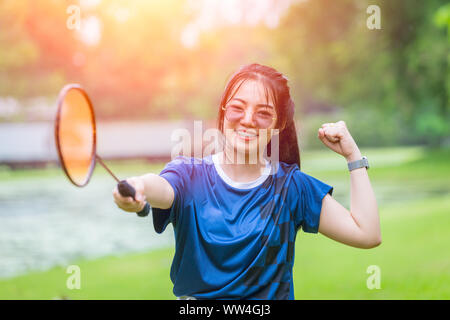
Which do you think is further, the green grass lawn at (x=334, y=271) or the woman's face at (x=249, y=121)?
the green grass lawn at (x=334, y=271)

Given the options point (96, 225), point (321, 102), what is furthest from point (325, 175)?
point (321, 102)

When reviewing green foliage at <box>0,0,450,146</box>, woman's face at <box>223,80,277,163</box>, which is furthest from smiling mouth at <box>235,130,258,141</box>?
green foliage at <box>0,0,450,146</box>

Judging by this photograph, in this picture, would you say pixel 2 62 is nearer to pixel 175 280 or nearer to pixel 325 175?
pixel 325 175

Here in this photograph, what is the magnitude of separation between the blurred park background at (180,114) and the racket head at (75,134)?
8 cm

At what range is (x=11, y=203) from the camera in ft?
49.2

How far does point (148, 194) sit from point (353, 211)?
31.3 inches

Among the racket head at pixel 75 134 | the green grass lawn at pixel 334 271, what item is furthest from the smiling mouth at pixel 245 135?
the green grass lawn at pixel 334 271

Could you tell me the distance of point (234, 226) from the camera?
2.14 metres

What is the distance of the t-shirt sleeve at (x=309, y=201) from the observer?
2.27 meters

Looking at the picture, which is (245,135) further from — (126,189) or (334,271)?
(334,271)

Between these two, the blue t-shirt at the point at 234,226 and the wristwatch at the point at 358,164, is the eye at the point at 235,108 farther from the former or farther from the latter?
the wristwatch at the point at 358,164

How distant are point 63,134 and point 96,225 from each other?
363 inches

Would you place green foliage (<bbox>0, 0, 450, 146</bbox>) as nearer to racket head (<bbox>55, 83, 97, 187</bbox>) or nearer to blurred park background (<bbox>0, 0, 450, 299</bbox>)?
blurred park background (<bbox>0, 0, 450, 299</bbox>)

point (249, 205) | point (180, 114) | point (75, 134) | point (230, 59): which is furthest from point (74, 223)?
point (230, 59)
